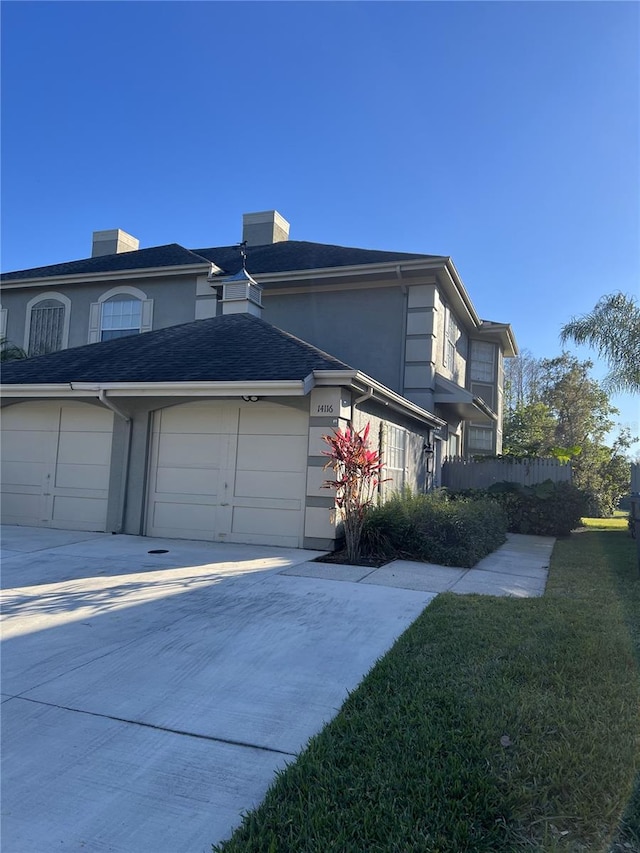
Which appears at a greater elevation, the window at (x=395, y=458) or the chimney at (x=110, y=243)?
the chimney at (x=110, y=243)

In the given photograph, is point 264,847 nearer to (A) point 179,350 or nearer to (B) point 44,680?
(B) point 44,680

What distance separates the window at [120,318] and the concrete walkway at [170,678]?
1088 centimetres

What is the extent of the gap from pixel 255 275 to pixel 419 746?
47.8 ft

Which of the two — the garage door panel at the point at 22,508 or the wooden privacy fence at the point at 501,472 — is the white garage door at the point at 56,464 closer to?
the garage door panel at the point at 22,508

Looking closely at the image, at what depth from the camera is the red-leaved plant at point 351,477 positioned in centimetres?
923

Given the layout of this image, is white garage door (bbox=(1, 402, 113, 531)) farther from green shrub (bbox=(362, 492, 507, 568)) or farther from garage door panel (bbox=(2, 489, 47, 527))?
green shrub (bbox=(362, 492, 507, 568))

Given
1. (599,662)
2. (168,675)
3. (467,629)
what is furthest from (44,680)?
(599,662)

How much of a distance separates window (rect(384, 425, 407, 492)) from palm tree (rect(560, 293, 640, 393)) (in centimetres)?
613

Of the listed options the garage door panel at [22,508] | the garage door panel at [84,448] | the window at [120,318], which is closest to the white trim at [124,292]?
the window at [120,318]

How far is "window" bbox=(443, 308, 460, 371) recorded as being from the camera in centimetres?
1709

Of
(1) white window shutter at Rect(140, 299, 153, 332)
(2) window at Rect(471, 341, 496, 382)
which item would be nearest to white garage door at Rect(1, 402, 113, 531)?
(1) white window shutter at Rect(140, 299, 153, 332)

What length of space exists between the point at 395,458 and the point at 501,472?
18.8ft

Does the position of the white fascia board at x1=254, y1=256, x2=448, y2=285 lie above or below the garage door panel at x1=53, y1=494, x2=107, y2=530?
above

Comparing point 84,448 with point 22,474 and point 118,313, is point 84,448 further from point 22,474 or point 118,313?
point 118,313
